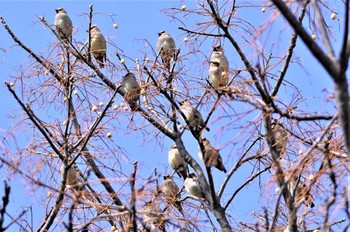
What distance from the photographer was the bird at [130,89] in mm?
6293

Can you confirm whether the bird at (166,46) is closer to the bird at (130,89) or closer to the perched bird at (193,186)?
the bird at (130,89)

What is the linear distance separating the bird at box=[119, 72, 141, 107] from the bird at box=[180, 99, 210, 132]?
0.42m

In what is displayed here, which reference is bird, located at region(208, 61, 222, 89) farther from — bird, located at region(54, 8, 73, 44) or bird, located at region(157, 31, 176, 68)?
bird, located at region(54, 8, 73, 44)

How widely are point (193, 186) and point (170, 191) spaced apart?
24 centimetres

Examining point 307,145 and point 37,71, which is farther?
point 37,71

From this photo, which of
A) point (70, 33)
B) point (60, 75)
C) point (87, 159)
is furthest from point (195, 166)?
point (70, 33)

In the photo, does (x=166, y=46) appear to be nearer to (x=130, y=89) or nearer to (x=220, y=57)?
(x=220, y=57)

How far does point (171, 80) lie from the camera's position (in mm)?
6156

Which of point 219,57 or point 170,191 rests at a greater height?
point 219,57

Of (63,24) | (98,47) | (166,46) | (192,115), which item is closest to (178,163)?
(192,115)

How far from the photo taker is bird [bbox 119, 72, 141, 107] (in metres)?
6.29

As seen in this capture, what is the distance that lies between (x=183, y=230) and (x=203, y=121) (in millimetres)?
1952

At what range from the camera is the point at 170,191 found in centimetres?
629

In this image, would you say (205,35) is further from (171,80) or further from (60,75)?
(60,75)
